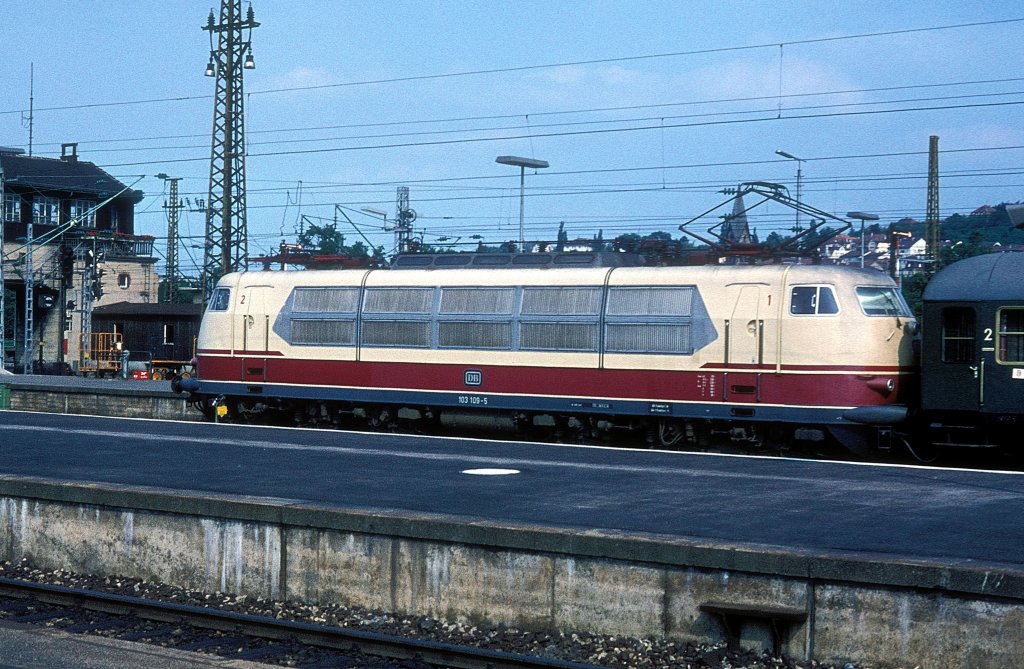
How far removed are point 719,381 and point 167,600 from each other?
11.4 metres

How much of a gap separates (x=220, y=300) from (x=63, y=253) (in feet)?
146

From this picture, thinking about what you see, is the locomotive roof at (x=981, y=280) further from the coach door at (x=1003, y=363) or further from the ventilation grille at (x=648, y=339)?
the ventilation grille at (x=648, y=339)

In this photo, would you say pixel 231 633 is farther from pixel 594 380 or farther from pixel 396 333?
pixel 396 333

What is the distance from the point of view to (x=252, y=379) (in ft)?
89.5

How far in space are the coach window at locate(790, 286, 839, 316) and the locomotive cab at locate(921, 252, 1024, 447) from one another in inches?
61.9

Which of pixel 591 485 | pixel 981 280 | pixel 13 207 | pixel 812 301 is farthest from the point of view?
pixel 13 207

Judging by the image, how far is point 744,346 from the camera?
21.5 metres

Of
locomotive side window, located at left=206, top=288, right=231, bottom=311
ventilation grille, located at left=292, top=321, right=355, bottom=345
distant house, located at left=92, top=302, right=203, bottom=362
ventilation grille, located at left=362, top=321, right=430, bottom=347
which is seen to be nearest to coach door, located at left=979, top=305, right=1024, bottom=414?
ventilation grille, located at left=362, top=321, right=430, bottom=347

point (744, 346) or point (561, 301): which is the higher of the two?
point (561, 301)

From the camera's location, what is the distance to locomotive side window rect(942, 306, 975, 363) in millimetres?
19484

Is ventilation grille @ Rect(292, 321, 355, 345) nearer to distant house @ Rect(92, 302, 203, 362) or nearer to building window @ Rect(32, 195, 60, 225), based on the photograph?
distant house @ Rect(92, 302, 203, 362)

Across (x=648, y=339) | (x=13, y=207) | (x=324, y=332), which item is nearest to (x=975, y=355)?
(x=648, y=339)

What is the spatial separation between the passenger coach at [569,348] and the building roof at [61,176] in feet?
160

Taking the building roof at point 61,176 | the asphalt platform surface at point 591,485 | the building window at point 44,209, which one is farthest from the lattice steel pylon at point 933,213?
the building window at point 44,209
